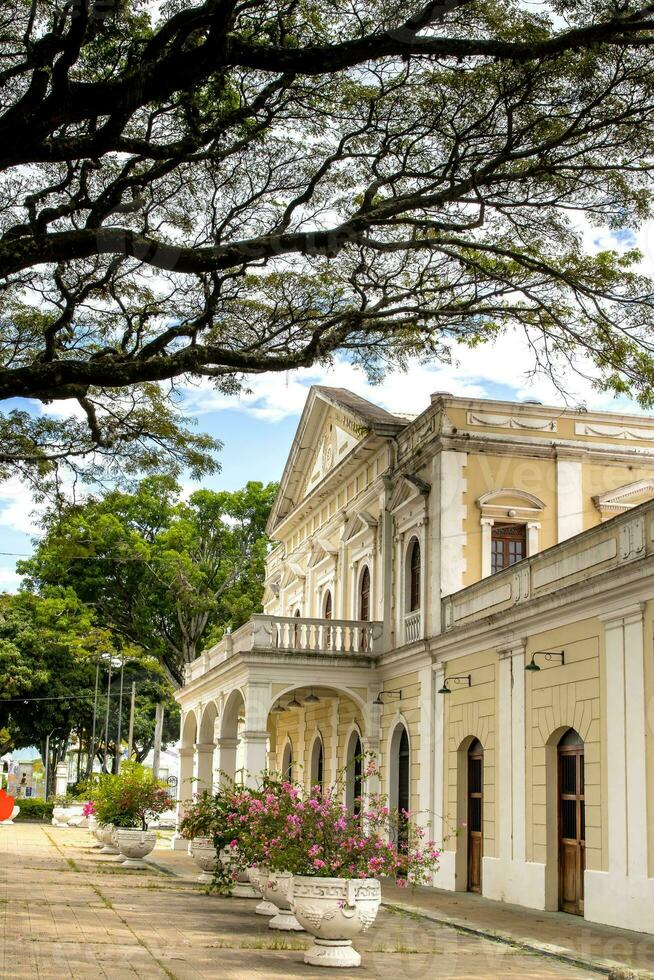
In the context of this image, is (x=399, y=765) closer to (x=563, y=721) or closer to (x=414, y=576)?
(x=414, y=576)

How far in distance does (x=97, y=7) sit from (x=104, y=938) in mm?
8421

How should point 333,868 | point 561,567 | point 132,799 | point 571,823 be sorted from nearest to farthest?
point 333,868 < point 571,823 < point 561,567 < point 132,799

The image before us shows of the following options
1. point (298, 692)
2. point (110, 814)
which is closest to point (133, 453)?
point (110, 814)

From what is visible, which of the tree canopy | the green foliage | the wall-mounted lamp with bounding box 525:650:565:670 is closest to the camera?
the tree canopy

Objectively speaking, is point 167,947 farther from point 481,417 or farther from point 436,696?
point 481,417

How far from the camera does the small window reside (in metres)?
20.7

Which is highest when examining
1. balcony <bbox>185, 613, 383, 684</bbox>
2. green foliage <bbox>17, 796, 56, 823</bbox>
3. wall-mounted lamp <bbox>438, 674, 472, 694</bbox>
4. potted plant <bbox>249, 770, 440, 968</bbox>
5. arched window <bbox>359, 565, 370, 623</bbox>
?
arched window <bbox>359, 565, 370, 623</bbox>

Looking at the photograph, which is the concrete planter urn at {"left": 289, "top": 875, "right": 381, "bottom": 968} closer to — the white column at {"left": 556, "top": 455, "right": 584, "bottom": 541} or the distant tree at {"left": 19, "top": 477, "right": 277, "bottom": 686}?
the white column at {"left": 556, "top": 455, "right": 584, "bottom": 541}

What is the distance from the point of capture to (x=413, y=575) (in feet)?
73.8

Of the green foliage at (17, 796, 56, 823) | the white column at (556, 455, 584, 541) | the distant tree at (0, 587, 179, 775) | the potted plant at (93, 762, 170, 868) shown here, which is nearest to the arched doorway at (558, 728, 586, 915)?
the white column at (556, 455, 584, 541)

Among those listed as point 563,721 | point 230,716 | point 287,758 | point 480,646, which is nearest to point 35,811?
point 287,758

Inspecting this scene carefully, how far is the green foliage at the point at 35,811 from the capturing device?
4928 cm

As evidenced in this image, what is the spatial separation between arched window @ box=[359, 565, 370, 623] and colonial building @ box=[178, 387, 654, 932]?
10cm

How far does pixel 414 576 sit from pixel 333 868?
12.6 meters
